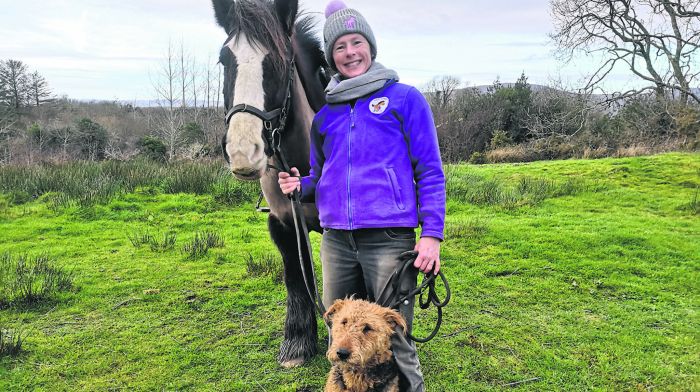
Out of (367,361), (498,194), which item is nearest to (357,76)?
(367,361)

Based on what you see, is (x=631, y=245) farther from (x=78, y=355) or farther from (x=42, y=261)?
(x=42, y=261)

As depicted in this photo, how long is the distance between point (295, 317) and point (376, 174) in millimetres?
1881

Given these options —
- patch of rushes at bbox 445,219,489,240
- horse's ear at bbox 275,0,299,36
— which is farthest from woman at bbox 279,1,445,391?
patch of rushes at bbox 445,219,489,240

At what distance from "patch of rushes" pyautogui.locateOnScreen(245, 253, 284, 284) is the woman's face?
353 cm

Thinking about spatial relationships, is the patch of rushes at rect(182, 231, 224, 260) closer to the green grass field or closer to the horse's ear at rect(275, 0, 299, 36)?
the green grass field

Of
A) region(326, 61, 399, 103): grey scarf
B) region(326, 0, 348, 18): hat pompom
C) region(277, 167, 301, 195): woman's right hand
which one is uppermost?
region(326, 0, 348, 18): hat pompom

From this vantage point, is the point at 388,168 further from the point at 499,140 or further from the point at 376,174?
the point at 499,140

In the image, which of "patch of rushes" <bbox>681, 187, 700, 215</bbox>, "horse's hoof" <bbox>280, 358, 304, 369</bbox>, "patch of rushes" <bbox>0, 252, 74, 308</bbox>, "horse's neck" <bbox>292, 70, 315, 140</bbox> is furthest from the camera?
"patch of rushes" <bbox>681, 187, 700, 215</bbox>

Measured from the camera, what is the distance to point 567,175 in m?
11.0

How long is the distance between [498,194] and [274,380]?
7.13m

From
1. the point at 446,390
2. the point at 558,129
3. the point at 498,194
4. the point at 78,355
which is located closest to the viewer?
the point at 446,390

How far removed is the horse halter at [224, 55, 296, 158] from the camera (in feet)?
7.52

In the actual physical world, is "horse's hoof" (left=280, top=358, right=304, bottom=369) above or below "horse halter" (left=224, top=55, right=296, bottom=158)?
below

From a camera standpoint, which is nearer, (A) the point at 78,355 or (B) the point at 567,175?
(A) the point at 78,355
